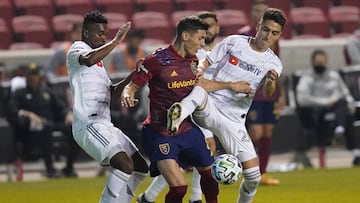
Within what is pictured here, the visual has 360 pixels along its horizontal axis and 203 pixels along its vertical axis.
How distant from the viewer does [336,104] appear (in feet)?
60.7

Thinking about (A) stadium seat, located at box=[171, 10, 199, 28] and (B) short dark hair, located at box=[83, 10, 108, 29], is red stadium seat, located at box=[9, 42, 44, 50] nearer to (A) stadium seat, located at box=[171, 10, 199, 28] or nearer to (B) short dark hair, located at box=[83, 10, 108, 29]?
(A) stadium seat, located at box=[171, 10, 199, 28]

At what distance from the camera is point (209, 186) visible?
10.7 meters

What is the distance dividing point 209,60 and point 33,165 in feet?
28.8

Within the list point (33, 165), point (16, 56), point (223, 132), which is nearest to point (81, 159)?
point (33, 165)

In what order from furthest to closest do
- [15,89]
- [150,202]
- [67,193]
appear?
[15,89], [67,193], [150,202]

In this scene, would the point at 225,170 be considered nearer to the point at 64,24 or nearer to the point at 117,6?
the point at 64,24

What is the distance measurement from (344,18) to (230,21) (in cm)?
234

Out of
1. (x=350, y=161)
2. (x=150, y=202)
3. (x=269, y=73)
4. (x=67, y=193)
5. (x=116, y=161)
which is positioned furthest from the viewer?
(x=350, y=161)

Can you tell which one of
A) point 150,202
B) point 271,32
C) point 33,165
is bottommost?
point 33,165

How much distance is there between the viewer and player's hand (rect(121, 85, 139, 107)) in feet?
32.8

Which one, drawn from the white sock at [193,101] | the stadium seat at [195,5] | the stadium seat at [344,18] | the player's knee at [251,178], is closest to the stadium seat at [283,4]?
the stadium seat at [344,18]

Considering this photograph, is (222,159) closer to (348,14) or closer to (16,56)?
(16,56)

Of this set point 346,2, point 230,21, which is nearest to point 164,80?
point 230,21

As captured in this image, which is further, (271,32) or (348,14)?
(348,14)
